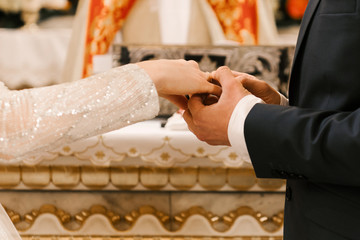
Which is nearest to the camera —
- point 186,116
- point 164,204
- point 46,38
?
point 186,116

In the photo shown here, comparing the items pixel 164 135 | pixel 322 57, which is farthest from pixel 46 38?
pixel 322 57

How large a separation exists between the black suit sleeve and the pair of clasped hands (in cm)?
9

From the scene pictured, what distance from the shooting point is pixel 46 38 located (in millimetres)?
2535

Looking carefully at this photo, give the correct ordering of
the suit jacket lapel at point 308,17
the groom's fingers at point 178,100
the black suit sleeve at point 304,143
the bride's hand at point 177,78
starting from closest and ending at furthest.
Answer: the black suit sleeve at point 304,143
the suit jacket lapel at point 308,17
the bride's hand at point 177,78
the groom's fingers at point 178,100

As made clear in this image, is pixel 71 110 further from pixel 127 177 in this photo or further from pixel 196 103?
pixel 127 177

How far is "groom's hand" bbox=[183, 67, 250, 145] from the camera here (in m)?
0.82

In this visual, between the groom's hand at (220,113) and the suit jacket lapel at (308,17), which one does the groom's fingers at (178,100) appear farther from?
the suit jacket lapel at (308,17)

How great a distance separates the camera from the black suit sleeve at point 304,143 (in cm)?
64

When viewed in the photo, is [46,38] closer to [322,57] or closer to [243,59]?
[243,59]

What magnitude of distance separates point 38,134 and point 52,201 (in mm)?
903

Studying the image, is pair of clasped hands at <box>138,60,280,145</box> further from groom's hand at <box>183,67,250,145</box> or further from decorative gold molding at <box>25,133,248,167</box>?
decorative gold molding at <box>25,133,248,167</box>

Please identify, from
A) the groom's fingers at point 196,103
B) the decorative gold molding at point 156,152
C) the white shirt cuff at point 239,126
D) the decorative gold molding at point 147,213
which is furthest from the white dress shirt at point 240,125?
the decorative gold molding at point 147,213

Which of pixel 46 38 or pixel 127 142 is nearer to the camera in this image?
pixel 127 142

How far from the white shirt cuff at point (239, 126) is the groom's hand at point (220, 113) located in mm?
22
